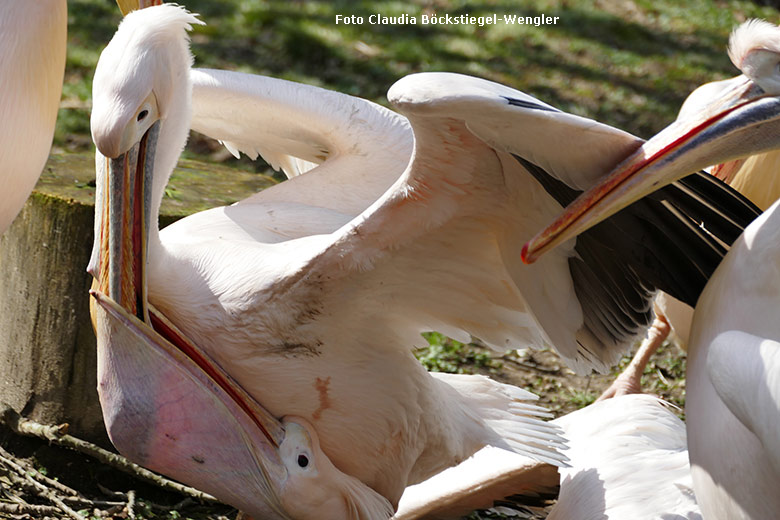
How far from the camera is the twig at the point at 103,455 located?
3174 mm

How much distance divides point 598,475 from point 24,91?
1976 mm

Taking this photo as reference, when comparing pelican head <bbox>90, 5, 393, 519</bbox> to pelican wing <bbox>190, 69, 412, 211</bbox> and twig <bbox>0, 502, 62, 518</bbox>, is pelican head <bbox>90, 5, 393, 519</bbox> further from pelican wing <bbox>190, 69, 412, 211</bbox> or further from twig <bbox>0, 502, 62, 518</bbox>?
twig <bbox>0, 502, 62, 518</bbox>

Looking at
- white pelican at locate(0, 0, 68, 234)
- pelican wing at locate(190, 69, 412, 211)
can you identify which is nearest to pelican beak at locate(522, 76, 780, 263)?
pelican wing at locate(190, 69, 412, 211)

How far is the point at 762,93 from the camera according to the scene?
2016 millimetres

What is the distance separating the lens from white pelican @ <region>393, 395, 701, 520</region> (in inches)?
110

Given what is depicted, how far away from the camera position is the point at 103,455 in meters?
3.19

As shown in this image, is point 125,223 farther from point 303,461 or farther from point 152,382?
point 303,461

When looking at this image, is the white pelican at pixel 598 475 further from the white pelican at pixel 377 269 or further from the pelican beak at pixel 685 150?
the pelican beak at pixel 685 150

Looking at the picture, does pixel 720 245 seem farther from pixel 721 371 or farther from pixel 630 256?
pixel 721 371

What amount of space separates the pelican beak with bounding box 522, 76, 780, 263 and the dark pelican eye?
888mm

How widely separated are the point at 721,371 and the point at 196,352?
4.17 ft

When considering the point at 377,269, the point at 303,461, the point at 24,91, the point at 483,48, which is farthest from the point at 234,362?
the point at 483,48

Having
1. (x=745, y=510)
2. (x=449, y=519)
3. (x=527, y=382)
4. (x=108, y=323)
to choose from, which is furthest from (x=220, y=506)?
(x=745, y=510)

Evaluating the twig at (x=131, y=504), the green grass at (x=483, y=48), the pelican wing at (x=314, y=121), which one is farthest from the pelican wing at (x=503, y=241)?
the green grass at (x=483, y=48)
